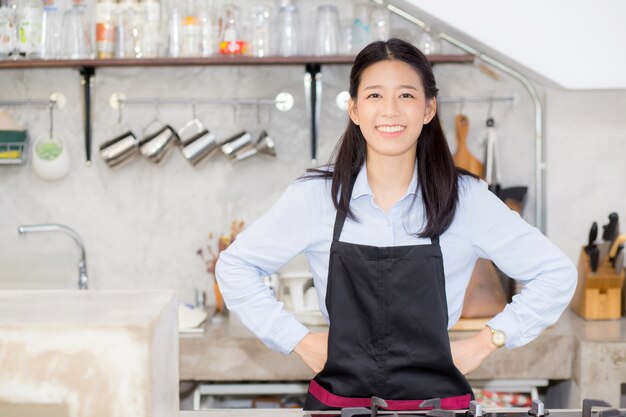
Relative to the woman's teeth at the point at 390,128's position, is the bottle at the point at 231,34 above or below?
above

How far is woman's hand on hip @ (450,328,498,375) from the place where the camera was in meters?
1.96

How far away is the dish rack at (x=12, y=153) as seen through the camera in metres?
3.28

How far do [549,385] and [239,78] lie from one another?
5.10 ft

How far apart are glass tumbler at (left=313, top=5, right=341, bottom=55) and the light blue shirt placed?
1.20 meters

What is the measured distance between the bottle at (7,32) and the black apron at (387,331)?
5.72ft

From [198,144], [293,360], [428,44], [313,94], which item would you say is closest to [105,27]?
[198,144]

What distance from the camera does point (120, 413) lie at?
1.13 metres

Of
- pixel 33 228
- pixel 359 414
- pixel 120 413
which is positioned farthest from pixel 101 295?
pixel 33 228

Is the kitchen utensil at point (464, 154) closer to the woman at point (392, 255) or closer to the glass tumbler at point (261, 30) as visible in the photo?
the glass tumbler at point (261, 30)

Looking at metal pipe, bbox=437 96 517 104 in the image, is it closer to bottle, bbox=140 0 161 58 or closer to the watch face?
bottle, bbox=140 0 161 58

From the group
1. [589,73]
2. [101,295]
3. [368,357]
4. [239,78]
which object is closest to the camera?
[101,295]

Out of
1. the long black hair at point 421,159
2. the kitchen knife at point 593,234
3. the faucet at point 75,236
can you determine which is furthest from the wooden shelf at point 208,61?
the long black hair at point 421,159

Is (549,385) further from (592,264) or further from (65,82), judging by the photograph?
(65,82)

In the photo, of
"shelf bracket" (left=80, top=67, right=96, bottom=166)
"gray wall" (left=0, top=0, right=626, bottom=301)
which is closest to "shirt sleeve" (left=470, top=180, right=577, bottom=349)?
"gray wall" (left=0, top=0, right=626, bottom=301)
